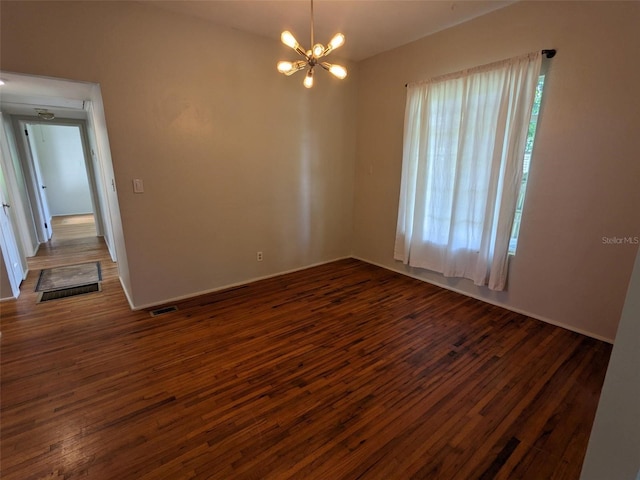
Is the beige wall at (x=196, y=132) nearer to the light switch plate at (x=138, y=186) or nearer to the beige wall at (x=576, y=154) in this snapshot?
the light switch plate at (x=138, y=186)

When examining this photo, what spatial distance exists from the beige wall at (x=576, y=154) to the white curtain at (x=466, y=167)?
157mm

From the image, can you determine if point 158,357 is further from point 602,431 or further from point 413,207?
point 413,207

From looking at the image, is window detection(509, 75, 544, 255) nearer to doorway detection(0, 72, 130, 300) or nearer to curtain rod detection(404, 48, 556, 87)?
curtain rod detection(404, 48, 556, 87)

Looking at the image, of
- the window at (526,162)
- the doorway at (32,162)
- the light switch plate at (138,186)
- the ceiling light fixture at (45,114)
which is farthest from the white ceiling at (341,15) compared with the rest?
the ceiling light fixture at (45,114)

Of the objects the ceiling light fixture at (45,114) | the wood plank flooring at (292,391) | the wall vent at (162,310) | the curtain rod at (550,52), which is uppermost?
the curtain rod at (550,52)

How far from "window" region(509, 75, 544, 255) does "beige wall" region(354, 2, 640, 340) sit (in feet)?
0.17

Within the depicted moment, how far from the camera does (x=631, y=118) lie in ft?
7.32

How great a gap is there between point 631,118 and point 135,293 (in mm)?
4604

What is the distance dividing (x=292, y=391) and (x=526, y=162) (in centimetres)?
289

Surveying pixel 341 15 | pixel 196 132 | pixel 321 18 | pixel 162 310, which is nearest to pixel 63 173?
pixel 196 132

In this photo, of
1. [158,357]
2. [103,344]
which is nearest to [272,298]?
[158,357]

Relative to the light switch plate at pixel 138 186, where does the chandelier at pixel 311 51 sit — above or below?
above

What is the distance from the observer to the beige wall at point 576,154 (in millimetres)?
2266

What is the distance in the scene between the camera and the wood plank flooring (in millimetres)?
1496
